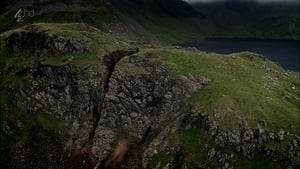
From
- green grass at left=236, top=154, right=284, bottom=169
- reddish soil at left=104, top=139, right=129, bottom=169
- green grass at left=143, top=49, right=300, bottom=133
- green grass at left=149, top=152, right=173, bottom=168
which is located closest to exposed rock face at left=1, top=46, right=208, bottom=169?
reddish soil at left=104, top=139, right=129, bottom=169

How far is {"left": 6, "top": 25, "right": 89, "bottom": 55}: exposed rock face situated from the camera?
113 meters

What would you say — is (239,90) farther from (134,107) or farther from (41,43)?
(41,43)

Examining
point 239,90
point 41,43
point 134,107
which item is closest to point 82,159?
point 134,107

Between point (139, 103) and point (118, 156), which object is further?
point (139, 103)

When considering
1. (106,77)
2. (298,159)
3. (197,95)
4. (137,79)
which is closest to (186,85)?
(197,95)

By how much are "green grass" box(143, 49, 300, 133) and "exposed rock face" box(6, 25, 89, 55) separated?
1516 centimetres

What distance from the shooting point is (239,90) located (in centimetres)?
10006

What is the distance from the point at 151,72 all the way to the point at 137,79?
3.48 meters

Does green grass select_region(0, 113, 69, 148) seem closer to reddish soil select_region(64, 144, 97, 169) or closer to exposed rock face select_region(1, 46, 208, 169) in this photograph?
exposed rock face select_region(1, 46, 208, 169)

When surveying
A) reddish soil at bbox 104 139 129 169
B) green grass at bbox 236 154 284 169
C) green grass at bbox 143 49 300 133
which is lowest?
reddish soil at bbox 104 139 129 169

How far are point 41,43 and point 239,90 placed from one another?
44998 mm

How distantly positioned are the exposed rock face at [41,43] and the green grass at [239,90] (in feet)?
49.7

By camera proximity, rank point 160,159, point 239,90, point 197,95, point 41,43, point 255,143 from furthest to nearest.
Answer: point 41,43 → point 197,95 → point 239,90 → point 160,159 → point 255,143

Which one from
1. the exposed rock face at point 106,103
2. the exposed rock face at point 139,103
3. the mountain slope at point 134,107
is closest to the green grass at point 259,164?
the mountain slope at point 134,107
